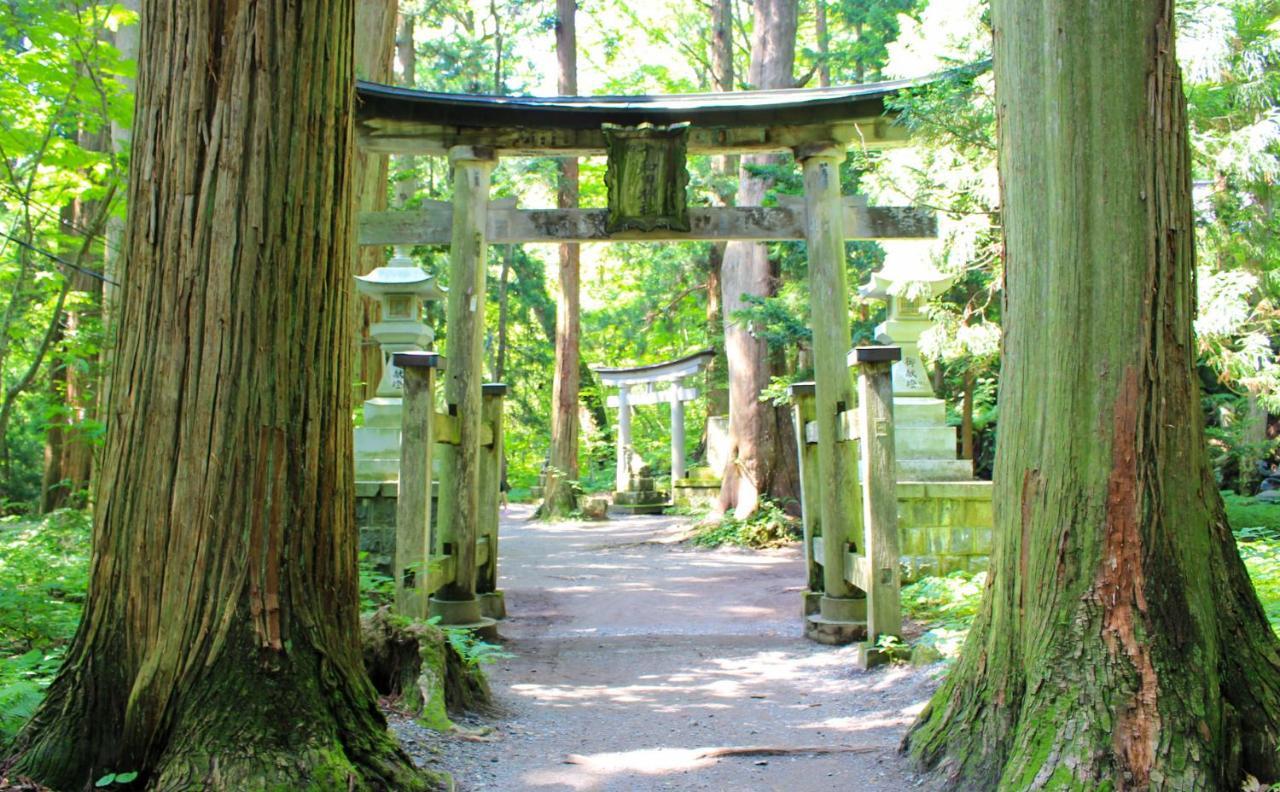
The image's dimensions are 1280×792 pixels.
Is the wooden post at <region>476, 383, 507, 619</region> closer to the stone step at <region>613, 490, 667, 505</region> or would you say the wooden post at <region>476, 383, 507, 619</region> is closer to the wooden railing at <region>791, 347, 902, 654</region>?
the wooden railing at <region>791, 347, 902, 654</region>

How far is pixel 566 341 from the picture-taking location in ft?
62.3

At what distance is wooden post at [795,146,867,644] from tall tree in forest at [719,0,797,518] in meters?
5.71

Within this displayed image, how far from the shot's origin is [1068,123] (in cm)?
316

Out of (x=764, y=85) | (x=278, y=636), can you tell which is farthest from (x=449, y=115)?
(x=764, y=85)

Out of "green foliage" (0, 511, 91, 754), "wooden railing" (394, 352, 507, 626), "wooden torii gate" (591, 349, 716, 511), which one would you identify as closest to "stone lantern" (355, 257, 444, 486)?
"wooden railing" (394, 352, 507, 626)

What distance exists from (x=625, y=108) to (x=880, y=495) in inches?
138

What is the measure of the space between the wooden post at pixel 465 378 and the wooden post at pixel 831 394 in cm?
246

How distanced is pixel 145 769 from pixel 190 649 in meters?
0.35

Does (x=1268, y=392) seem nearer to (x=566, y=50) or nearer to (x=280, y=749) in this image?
(x=280, y=749)

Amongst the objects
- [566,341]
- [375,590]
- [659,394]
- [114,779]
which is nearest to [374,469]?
[375,590]

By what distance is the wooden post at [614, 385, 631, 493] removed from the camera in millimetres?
22323

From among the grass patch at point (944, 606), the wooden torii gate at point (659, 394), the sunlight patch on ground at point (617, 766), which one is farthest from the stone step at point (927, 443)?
the wooden torii gate at point (659, 394)

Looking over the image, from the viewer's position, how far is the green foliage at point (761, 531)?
1296 centimetres

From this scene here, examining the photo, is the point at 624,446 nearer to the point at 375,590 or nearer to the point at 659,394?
the point at 659,394
